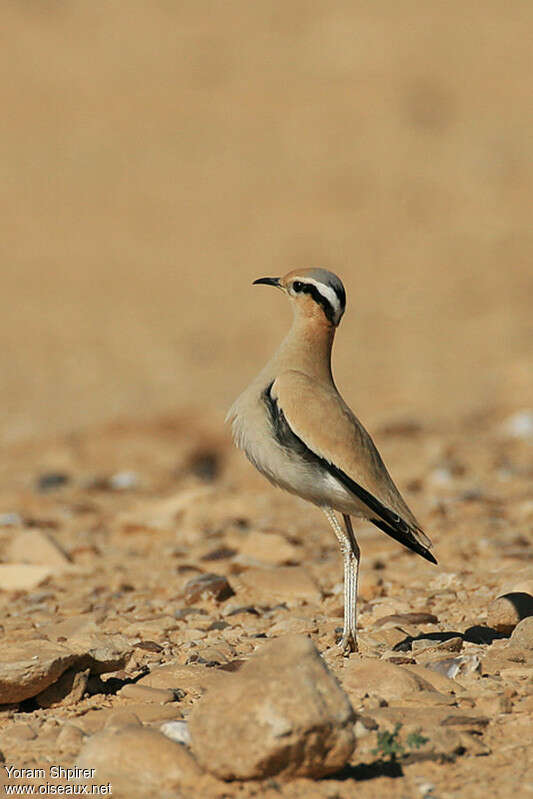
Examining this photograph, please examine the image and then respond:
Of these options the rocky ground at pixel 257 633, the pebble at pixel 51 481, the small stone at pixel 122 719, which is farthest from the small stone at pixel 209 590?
the pebble at pixel 51 481

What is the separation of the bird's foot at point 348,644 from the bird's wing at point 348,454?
0.43 meters

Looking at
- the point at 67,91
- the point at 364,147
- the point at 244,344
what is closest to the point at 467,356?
the point at 244,344

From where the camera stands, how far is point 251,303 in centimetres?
1694

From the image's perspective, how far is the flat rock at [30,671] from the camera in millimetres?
3879

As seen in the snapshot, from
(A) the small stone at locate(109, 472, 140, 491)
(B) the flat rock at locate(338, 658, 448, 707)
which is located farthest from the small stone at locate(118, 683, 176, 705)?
(A) the small stone at locate(109, 472, 140, 491)

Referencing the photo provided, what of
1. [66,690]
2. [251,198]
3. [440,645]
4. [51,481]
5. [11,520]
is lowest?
[66,690]

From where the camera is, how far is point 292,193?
20656mm

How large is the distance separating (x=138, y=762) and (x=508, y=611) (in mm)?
1998

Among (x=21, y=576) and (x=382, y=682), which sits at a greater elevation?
(x=21, y=576)

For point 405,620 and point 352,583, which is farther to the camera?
point 405,620

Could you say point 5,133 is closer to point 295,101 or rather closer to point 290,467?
point 295,101

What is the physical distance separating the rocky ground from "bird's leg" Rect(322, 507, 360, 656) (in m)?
0.09

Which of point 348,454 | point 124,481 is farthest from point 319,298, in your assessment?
point 124,481

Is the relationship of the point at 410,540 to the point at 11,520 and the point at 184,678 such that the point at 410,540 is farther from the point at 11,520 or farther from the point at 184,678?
the point at 11,520
